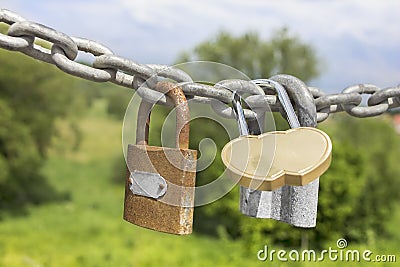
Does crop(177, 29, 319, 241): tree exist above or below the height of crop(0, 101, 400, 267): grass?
above

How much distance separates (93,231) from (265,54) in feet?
12.7

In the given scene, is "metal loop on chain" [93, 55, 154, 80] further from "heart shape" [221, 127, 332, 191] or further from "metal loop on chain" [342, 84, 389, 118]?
"metal loop on chain" [342, 84, 389, 118]

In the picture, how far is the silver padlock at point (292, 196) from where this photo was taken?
514 mm

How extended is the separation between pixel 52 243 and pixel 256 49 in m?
4.01

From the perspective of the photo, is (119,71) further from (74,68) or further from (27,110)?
(27,110)

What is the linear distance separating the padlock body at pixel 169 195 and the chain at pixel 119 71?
2.4 inches

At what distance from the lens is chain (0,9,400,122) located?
487mm

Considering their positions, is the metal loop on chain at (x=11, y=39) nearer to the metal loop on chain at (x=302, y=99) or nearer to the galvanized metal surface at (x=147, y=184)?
the galvanized metal surface at (x=147, y=184)

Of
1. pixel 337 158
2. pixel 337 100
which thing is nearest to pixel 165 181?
pixel 337 100

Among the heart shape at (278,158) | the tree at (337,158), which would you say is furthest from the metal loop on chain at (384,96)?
the tree at (337,158)

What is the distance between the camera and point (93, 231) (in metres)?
7.87

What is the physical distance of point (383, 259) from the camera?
1.75m

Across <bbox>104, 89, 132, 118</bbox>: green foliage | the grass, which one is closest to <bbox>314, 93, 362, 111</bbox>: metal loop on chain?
the grass

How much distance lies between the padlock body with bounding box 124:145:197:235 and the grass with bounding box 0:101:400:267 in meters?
3.13
